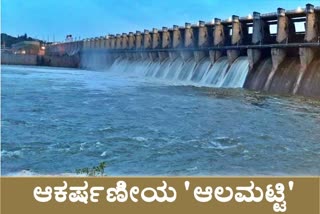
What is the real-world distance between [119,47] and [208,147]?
56389mm

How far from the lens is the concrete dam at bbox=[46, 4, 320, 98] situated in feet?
88.9

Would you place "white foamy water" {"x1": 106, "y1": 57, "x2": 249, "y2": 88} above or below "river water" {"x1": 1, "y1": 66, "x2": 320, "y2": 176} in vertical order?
above

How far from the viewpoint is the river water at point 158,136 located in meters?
10.3

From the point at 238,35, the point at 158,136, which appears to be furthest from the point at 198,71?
the point at 158,136

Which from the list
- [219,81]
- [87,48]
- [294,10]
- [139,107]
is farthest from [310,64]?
[87,48]

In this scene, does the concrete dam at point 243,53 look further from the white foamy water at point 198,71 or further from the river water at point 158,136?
the river water at point 158,136

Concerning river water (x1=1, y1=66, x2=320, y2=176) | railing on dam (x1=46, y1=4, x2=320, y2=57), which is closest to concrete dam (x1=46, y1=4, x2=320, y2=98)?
railing on dam (x1=46, y1=4, x2=320, y2=57)

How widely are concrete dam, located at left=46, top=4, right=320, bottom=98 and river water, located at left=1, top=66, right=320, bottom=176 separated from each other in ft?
19.2

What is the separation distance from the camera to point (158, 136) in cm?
1331

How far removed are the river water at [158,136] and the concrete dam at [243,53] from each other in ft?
19.2

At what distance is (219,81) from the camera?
109 ft

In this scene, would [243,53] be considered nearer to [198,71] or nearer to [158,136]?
[198,71]

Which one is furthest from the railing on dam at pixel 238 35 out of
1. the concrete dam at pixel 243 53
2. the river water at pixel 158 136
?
the river water at pixel 158 136

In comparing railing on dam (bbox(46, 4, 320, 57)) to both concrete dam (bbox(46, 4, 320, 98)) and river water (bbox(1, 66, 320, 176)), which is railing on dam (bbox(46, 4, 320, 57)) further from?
river water (bbox(1, 66, 320, 176))
